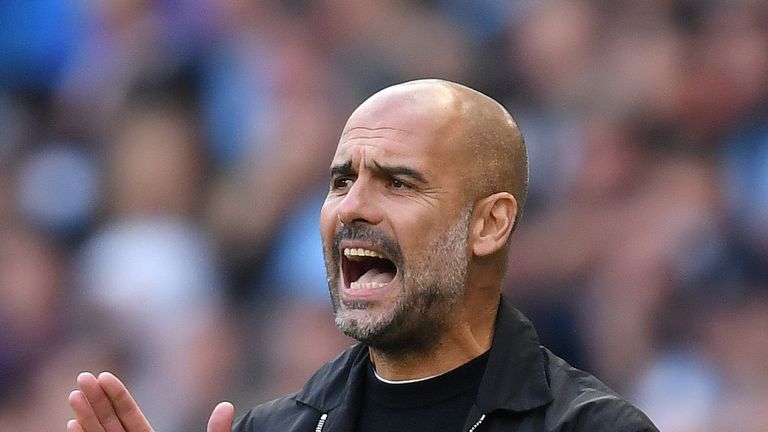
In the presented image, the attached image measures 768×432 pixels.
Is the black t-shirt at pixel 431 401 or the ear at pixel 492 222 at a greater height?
the ear at pixel 492 222

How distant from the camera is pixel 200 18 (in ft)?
21.3

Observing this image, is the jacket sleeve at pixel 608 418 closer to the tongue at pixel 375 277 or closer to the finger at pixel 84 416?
the tongue at pixel 375 277

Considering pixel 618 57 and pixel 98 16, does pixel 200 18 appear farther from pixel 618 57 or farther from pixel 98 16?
pixel 618 57

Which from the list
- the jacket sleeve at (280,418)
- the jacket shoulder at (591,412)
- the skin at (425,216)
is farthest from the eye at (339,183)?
the jacket shoulder at (591,412)

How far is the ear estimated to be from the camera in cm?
313

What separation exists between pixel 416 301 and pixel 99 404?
670mm

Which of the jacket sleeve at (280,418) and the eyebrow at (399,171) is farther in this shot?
the jacket sleeve at (280,418)

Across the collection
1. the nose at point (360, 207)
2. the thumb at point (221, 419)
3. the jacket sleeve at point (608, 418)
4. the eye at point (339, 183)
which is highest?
the eye at point (339, 183)

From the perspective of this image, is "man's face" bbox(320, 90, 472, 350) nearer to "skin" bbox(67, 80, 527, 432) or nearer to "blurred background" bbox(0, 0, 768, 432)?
"skin" bbox(67, 80, 527, 432)

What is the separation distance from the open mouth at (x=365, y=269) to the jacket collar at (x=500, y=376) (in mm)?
202

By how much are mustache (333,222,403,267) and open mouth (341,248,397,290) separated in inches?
0.8

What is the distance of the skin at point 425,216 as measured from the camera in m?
3.05

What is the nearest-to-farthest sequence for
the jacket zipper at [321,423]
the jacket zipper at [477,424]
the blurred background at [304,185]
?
the jacket zipper at [477,424] → the jacket zipper at [321,423] → the blurred background at [304,185]

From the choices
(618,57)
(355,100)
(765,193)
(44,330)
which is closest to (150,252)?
(44,330)
